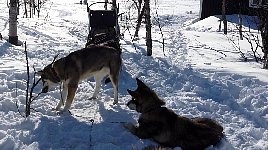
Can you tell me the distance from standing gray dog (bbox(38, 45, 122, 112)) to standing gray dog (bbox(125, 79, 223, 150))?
50.1 inches

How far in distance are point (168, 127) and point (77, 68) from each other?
209cm

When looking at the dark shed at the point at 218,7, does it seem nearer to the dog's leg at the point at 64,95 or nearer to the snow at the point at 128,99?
the snow at the point at 128,99

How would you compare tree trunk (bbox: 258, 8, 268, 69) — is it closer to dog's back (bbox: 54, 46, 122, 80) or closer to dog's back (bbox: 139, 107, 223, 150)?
dog's back (bbox: 54, 46, 122, 80)

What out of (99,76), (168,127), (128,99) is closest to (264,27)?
(128,99)

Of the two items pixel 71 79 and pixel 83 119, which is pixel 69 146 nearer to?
pixel 83 119

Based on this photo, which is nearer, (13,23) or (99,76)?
(99,76)

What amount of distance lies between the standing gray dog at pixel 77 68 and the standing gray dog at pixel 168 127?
127cm

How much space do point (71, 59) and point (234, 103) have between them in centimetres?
295

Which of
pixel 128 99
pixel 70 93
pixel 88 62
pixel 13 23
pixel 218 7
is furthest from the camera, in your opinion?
pixel 218 7

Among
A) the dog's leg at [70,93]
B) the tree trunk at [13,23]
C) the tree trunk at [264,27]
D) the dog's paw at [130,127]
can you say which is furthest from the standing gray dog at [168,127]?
the tree trunk at [13,23]

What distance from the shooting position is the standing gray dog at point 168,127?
5012 mm

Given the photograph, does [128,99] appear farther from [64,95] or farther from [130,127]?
[130,127]

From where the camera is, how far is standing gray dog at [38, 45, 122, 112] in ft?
21.4

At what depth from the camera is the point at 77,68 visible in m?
6.55
